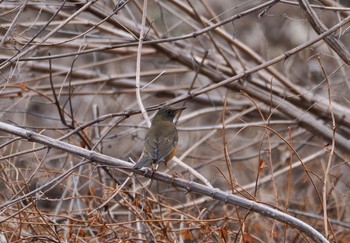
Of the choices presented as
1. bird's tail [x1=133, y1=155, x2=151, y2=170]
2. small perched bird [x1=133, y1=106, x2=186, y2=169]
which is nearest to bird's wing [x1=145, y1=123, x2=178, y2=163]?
small perched bird [x1=133, y1=106, x2=186, y2=169]

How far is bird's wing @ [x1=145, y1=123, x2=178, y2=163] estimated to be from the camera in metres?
4.72

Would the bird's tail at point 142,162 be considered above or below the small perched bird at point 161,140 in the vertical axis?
below

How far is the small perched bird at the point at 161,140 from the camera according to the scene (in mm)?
4660

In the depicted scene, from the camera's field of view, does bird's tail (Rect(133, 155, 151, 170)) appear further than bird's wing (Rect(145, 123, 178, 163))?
No

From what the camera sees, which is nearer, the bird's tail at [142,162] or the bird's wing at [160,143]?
the bird's tail at [142,162]

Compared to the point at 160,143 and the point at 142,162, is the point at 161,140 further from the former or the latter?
the point at 142,162

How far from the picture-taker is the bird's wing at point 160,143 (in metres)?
4.72

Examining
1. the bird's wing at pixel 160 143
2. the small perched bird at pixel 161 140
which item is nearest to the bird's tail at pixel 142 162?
A: the small perched bird at pixel 161 140

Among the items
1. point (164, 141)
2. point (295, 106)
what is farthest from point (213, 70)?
point (164, 141)

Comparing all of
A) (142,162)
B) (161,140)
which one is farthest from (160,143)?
(142,162)

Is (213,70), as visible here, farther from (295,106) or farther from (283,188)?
(283,188)

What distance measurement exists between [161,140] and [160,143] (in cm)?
8

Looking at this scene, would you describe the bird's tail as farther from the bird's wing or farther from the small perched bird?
the bird's wing

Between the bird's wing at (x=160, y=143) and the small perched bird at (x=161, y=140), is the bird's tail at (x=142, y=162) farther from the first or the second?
the bird's wing at (x=160, y=143)
